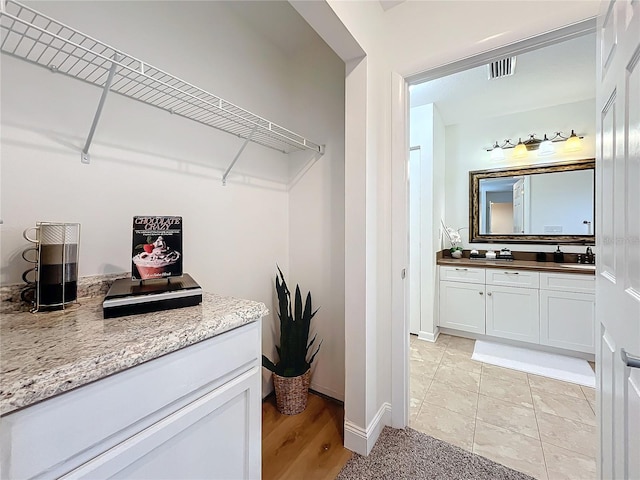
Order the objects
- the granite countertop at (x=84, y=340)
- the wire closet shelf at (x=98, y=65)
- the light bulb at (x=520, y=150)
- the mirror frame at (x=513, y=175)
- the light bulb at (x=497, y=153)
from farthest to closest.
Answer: the light bulb at (x=497, y=153)
the light bulb at (x=520, y=150)
the mirror frame at (x=513, y=175)
the wire closet shelf at (x=98, y=65)
the granite countertop at (x=84, y=340)

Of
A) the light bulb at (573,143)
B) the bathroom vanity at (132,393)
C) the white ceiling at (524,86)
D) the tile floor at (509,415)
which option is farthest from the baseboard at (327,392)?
the light bulb at (573,143)

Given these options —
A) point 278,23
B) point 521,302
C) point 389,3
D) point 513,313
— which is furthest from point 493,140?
point 278,23

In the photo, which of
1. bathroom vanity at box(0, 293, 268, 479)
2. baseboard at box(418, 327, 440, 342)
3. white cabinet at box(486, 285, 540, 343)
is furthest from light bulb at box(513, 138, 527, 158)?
bathroom vanity at box(0, 293, 268, 479)

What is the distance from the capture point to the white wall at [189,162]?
90 centimetres

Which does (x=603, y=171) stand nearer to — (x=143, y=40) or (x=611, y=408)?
(x=611, y=408)

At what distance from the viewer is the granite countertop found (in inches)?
18.6

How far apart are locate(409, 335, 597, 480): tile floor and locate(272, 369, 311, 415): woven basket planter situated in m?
0.70

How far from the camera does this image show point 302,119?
6.29ft

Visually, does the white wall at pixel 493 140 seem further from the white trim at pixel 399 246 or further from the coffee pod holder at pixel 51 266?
the coffee pod holder at pixel 51 266

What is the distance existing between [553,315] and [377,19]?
2892 millimetres

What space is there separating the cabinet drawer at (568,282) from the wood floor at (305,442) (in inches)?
89.5

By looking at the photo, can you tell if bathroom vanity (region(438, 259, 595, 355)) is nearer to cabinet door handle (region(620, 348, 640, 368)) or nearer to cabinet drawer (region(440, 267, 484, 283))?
cabinet drawer (region(440, 267, 484, 283))

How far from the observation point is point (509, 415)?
68.8 inches

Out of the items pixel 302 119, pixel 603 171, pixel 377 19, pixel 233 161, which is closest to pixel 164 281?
pixel 233 161
